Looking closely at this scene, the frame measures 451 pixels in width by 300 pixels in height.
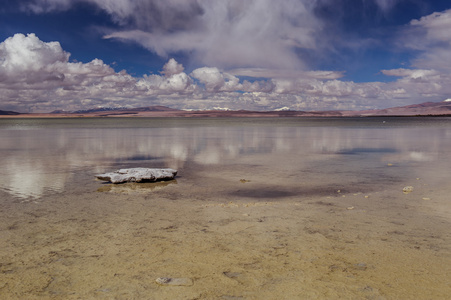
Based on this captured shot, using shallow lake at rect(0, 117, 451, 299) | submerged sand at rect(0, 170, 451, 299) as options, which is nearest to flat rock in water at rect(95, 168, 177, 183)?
shallow lake at rect(0, 117, 451, 299)

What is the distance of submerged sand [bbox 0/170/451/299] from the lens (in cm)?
498

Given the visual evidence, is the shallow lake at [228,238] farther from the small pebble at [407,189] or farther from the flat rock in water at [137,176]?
the flat rock in water at [137,176]

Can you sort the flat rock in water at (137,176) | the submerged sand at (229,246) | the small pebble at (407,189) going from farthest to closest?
1. the flat rock in water at (137,176)
2. the small pebble at (407,189)
3. the submerged sand at (229,246)

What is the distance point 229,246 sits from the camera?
6.54 meters

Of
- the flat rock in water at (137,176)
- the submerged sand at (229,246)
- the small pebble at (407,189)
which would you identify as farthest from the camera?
the flat rock in water at (137,176)

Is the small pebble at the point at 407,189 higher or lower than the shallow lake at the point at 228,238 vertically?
higher

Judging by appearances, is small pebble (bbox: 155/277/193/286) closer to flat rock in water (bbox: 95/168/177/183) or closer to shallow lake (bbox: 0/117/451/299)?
shallow lake (bbox: 0/117/451/299)

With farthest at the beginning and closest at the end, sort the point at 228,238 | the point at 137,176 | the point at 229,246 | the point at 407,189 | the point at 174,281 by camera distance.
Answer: the point at 137,176
the point at 407,189
the point at 228,238
the point at 229,246
the point at 174,281

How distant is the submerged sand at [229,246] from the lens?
16.3 feet

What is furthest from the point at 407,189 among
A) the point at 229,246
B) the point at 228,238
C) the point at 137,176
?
the point at 137,176

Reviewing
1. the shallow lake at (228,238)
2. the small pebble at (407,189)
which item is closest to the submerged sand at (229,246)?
the shallow lake at (228,238)

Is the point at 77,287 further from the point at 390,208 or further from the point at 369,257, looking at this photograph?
the point at 390,208

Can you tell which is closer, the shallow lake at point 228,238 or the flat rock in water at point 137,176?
the shallow lake at point 228,238

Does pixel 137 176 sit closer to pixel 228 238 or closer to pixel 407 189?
pixel 228 238
